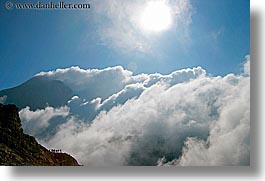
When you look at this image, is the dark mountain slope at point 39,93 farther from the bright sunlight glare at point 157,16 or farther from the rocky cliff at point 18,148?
the bright sunlight glare at point 157,16

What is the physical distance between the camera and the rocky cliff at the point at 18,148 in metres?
2.59

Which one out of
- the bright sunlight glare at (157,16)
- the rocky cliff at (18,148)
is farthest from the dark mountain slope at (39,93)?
the bright sunlight glare at (157,16)

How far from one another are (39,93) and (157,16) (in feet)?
2.55

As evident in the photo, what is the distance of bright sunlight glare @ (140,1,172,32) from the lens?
2.63 meters

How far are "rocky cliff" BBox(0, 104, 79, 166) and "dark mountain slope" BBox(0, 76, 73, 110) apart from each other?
0.19 feet

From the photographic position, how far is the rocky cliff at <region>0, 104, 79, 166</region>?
259cm

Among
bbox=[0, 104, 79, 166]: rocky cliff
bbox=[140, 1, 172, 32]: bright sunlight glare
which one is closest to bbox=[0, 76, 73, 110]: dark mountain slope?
bbox=[0, 104, 79, 166]: rocky cliff

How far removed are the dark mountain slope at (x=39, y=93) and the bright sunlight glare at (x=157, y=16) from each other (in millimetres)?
569

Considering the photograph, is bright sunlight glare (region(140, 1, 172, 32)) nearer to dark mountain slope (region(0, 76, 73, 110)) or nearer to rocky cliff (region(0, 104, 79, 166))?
dark mountain slope (region(0, 76, 73, 110))

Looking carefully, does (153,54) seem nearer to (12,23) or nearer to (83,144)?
(83,144)

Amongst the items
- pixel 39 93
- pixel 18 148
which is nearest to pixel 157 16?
pixel 39 93

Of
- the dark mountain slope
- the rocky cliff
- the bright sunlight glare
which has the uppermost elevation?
the bright sunlight glare

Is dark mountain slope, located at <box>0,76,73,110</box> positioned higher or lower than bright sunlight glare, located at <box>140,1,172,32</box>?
lower

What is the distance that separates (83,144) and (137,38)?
66 centimetres
